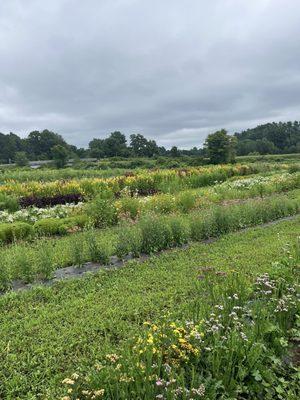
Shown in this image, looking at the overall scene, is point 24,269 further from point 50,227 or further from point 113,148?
point 113,148

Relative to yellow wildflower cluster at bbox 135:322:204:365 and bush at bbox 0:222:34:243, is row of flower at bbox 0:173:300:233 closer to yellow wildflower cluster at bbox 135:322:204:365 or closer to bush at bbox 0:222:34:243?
bush at bbox 0:222:34:243

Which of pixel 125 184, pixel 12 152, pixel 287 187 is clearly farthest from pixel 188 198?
pixel 12 152

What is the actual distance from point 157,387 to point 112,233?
673 centimetres

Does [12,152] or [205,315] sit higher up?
[12,152]

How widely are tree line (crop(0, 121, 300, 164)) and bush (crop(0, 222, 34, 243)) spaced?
37.0m

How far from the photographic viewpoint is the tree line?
47438mm

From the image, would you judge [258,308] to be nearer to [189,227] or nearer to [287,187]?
[189,227]

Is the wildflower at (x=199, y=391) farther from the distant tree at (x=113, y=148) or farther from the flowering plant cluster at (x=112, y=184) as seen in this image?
the distant tree at (x=113, y=148)

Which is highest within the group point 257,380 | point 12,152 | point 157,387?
point 12,152

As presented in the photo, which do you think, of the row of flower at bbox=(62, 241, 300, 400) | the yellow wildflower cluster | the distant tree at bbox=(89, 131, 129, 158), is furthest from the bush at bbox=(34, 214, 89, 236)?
the distant tree at bbox=(89, 131, 129, 158)

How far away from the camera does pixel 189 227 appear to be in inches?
350

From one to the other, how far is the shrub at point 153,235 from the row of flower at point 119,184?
311 inches

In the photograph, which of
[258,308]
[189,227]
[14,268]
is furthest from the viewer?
[189,227]

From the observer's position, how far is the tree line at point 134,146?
47.4m
